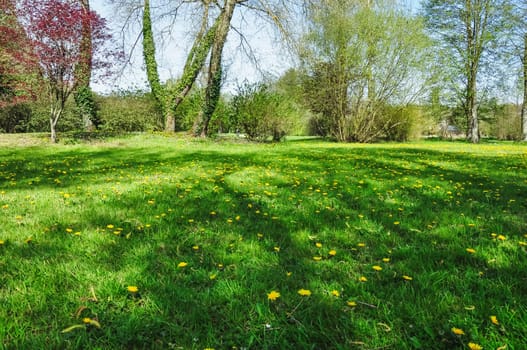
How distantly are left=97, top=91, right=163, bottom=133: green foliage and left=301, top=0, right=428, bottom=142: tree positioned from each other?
9895 mm

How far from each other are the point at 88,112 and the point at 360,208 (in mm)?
16992

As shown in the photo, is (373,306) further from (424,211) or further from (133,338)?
(424,211)

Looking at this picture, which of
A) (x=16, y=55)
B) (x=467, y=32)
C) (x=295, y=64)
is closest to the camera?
(x=16, y=55)

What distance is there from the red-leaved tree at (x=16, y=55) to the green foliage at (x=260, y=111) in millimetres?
10429

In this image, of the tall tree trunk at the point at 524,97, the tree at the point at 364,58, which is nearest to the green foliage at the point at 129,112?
the tree at the point at 364,58

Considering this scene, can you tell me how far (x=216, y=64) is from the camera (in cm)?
1742

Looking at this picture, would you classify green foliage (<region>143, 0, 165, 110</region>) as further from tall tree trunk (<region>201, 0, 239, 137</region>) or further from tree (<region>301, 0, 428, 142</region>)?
tree (<region>301, 0, 428, 142</region>)

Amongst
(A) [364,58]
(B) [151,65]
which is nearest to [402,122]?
(A) [364,58]

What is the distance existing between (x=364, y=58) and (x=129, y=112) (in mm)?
14231

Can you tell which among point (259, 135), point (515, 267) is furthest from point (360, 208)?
point (259, 135)

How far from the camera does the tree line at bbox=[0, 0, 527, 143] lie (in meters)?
11.7

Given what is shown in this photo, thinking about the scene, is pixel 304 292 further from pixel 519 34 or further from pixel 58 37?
pixel 519 34

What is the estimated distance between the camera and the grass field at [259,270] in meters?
1.66

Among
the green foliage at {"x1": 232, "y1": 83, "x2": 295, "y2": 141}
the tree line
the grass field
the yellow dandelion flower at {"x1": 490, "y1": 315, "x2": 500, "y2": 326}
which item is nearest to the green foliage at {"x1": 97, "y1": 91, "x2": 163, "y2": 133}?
the tree line
